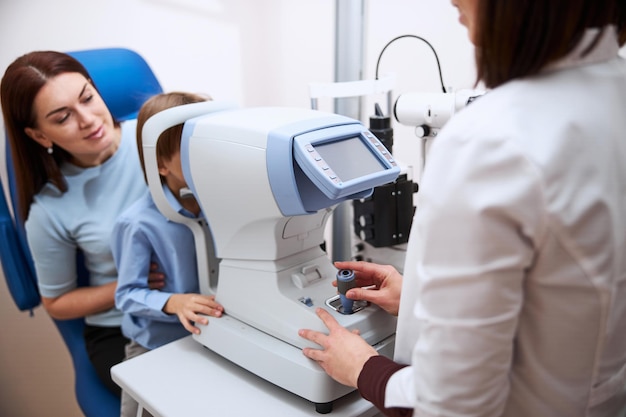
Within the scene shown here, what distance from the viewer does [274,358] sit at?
2.93ft

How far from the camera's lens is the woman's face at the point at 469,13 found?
20.4 inches

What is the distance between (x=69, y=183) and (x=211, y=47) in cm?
105

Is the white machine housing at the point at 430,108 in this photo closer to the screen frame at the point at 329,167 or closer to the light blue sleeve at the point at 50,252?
the screen frame at the point at 329,167

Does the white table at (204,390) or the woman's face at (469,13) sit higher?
the woman's face at (469,13)

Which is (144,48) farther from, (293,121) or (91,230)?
(293,121)

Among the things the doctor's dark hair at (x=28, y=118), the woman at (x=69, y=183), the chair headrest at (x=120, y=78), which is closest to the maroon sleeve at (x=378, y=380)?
the woman at (x=69, y=183)

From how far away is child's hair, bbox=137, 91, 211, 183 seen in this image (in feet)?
3.57

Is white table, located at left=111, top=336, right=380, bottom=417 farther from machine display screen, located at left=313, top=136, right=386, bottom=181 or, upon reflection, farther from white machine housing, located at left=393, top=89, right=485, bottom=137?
white machine housing, located at left=393, top=89, right=485, bottom=137

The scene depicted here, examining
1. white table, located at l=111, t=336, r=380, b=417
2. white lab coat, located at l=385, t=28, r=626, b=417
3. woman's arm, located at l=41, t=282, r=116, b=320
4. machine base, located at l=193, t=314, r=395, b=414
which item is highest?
white lab coat, located at l=385, t=28, r=626, b=417

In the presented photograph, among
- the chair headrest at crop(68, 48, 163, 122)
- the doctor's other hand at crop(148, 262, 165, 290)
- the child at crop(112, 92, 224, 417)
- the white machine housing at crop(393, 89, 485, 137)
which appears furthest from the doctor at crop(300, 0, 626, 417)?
the chair headrest at crop(68, 48, 163, 122)

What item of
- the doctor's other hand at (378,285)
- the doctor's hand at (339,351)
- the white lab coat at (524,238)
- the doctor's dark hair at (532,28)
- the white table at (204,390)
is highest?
the doctor's dark hair at (532,28)

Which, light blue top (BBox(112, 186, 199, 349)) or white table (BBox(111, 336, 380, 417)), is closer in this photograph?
white table (BBox(111, 336, 380, 417))

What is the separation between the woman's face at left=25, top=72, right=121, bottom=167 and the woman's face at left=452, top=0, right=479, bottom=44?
3.55 feet

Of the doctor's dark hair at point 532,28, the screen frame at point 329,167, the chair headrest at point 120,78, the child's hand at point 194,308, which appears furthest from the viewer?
the chair headrest at point 120,78
